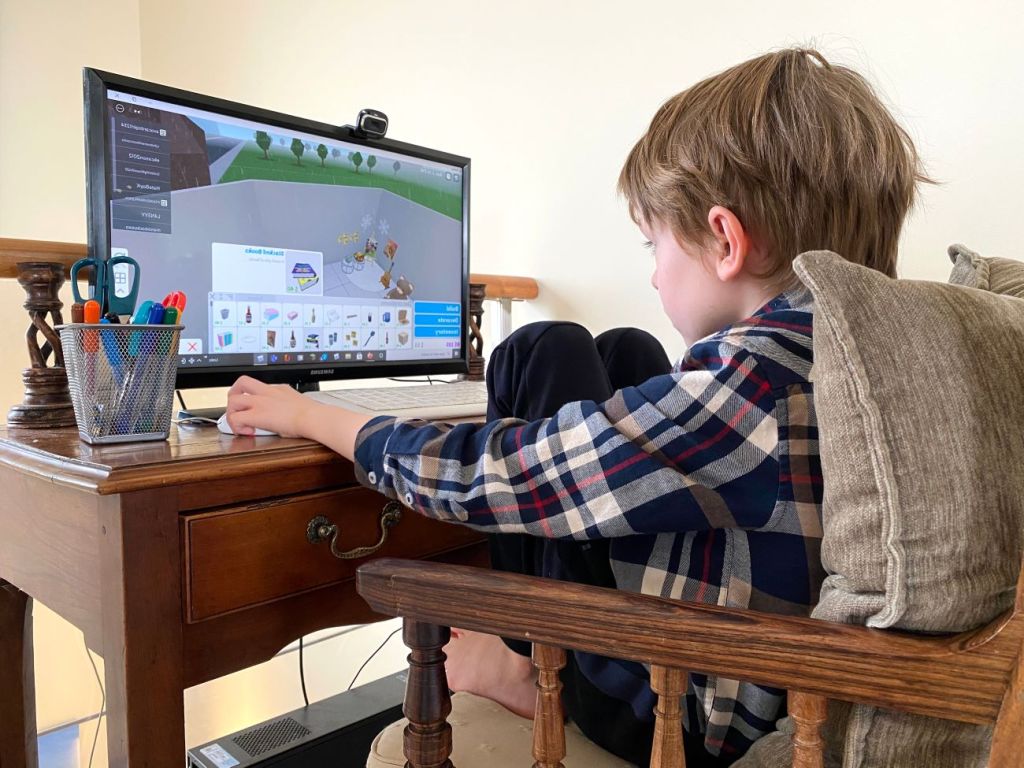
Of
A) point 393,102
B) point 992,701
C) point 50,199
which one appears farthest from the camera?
point 50,199

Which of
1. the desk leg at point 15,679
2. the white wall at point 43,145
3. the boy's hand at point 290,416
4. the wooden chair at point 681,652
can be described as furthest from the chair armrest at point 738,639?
the white wall at point 43,145

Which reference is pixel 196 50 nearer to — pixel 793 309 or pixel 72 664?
pixel 72 664

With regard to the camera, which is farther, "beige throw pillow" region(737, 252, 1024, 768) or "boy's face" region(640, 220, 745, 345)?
"boy's face" region(640, 220, 745, 345)

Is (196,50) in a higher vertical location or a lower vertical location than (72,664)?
higher

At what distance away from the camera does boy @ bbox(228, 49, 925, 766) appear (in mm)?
639

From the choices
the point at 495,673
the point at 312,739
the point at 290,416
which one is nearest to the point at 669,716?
the point at 495,673

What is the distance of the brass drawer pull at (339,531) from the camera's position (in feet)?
2.62

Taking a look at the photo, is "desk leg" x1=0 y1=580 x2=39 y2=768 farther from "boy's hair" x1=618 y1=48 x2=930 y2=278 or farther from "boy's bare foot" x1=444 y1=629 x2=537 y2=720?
"boy's hair" x1=618 y1=48 x2=930 y2=278

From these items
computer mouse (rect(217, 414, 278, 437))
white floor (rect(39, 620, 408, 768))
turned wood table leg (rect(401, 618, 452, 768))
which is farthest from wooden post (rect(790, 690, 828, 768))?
white floor (rect(39, 620, 408, 768))

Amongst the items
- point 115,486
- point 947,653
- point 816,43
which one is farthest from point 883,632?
point 816,43

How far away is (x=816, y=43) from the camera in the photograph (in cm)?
132

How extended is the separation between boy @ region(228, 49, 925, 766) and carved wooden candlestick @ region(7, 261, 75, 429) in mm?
225

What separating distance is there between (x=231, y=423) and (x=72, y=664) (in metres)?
1.79

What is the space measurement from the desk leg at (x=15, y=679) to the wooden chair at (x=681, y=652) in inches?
23.8
